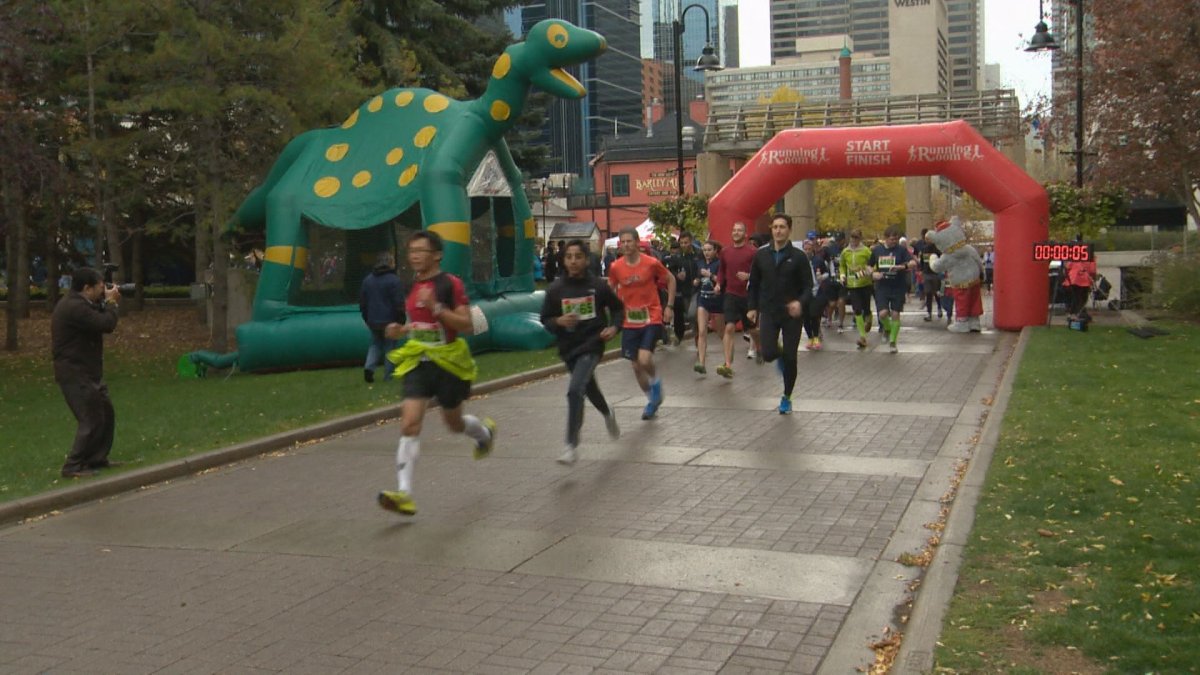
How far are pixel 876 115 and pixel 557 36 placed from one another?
2062 cm

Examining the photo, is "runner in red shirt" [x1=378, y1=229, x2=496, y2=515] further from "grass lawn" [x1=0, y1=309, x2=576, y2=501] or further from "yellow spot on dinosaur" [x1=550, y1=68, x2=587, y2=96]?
"yellow spot on dinosaur" [x1=550, y1=68, x2=587, y2=96]

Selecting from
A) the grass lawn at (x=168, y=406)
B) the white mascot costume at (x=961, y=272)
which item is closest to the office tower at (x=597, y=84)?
the white mascot costume at (x=961, y=272)

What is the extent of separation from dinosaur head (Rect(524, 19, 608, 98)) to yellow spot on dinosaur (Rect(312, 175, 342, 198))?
3352mm

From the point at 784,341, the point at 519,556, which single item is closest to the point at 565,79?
the point at 784,341

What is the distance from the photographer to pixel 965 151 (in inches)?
859

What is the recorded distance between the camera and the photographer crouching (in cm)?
962

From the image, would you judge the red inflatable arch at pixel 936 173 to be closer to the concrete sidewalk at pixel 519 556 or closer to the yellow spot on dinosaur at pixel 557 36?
the yellow spot on dinosaur at pixel 557 36

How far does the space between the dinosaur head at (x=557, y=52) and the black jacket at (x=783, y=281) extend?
7226 mm

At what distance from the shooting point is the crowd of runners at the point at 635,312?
26.9ft

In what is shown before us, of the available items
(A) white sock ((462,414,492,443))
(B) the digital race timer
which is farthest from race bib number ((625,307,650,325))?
(B) the digital race timer

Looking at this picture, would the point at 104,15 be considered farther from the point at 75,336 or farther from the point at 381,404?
the point at 75,336

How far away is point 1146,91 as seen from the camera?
22.0 m

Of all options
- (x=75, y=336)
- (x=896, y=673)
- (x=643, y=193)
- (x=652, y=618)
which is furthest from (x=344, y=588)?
(x=643, y=193)

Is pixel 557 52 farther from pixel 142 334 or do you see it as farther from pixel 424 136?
pixel 142 334
